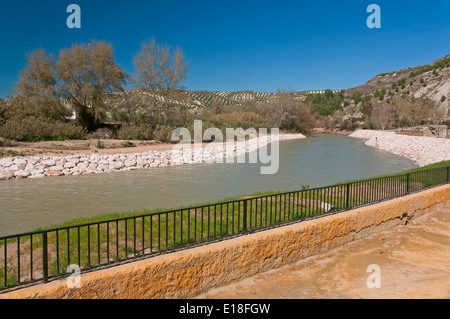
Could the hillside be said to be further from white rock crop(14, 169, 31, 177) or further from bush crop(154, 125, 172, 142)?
white rock crop(14, 169, 31, 177)

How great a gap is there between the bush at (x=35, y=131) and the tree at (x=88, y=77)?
4.31 meters

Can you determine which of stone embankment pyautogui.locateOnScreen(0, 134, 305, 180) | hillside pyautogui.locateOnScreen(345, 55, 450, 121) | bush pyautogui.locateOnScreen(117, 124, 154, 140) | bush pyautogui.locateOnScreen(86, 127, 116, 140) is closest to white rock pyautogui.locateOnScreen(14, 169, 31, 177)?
stone embankment pyautogui.locateOnScreen(0, 134, 305, 180)

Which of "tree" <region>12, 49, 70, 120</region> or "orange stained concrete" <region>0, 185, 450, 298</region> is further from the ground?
"tree" <region>12, 49, 70, 120</region>

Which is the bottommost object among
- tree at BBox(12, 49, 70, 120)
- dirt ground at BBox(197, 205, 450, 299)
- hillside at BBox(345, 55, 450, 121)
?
dirt ground at BBox(197, 205, 450, 299)

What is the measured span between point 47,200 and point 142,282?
9.61 m

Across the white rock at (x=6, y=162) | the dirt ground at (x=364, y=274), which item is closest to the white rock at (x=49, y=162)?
the white rock at (x=6, y=162)

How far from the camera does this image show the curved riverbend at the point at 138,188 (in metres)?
10.5

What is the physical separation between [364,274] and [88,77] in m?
29.7

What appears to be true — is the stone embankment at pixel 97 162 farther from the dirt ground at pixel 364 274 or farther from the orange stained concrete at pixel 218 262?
the dirt ground at pixel 364 274

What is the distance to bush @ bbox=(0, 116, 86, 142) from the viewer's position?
21.3 metres

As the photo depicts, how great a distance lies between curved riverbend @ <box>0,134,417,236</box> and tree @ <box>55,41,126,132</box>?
12790 millimetres

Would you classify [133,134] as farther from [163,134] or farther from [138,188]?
[138,188]

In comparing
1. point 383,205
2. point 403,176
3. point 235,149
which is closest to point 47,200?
point 383,205
